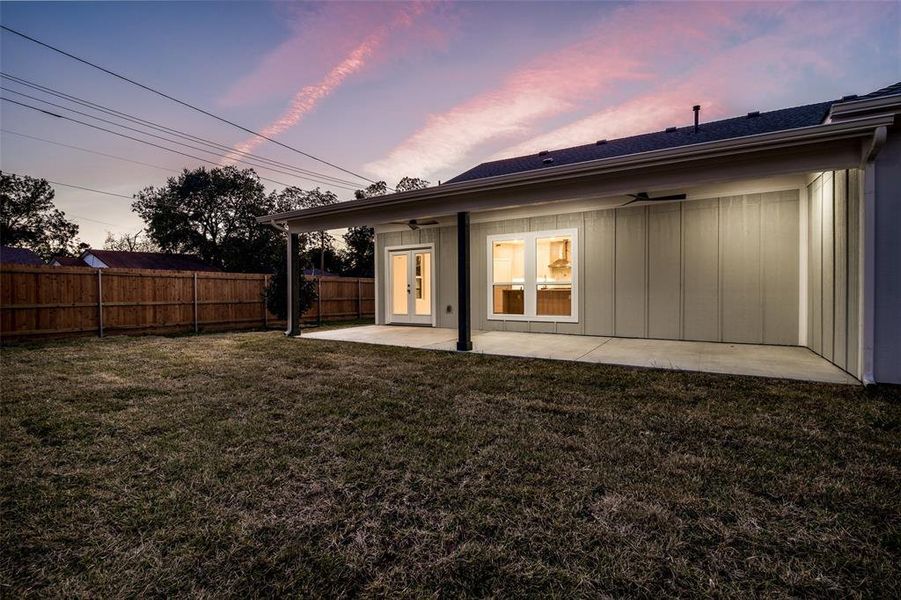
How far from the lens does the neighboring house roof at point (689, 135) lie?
23.5ft

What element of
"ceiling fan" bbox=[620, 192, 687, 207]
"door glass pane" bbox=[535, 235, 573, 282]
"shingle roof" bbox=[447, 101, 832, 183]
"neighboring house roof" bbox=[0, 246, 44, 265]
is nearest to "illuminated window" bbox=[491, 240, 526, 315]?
"door glass pane" bbox=[535, 235, 573, 282]

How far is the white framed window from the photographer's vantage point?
315 inches

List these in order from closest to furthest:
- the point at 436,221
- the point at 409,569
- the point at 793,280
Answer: the point at 409,569 < the point at 793,280 < the point at 436,221

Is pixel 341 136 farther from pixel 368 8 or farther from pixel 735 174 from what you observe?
pixel 735 174

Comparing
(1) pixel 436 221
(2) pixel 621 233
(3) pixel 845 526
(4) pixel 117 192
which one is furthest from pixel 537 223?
(4) pixel 117 192

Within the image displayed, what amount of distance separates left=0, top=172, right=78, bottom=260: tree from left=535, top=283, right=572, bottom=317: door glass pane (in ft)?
109

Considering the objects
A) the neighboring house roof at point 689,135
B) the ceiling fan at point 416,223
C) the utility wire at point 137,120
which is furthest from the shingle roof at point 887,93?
the utility wire at point 137,120

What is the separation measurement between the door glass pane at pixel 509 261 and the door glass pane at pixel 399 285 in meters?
2.57

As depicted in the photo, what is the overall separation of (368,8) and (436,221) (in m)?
4.42

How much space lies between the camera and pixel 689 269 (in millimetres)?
6973

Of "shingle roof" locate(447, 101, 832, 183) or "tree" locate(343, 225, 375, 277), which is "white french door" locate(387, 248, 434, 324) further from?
"tree" locate(343, 225, 375, 277)

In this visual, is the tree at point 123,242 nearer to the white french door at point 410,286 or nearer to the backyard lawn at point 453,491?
the white french door at point 410,286

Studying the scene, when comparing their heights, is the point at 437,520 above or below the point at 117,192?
below

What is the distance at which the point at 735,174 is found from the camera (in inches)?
182
